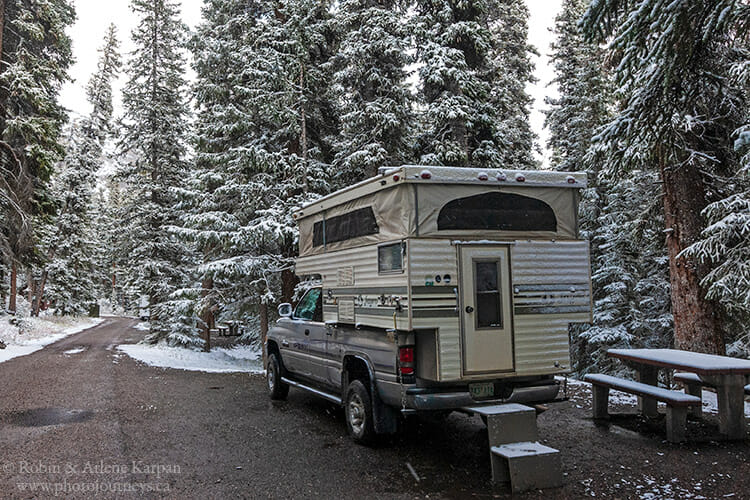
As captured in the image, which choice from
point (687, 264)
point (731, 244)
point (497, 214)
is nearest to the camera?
point (497, 214)

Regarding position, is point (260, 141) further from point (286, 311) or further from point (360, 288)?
point (360, 288)

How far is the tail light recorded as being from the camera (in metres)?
5.43

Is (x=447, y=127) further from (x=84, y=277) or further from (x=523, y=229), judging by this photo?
(x=84, y=277)

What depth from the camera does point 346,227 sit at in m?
6.89

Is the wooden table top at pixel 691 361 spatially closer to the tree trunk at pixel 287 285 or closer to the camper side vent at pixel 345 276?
the camper side vent at pixel 345 276

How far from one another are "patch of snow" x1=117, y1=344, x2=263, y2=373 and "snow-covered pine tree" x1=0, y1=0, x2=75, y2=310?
4703mm

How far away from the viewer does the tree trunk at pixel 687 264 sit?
8711 millimetres

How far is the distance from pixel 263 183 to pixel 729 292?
10.5 m

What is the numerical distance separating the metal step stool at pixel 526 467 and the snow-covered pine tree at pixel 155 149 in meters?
17.4

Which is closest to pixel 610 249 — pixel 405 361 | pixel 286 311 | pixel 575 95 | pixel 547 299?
pixel 575 95

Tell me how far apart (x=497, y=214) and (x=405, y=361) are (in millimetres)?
1879

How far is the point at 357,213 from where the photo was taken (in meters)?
6.57

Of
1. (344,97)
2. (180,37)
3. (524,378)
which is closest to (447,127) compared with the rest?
(344,97)

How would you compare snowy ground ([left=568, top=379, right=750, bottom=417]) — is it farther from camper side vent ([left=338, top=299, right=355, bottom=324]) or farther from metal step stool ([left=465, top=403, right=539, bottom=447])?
camper side vent ([left=338, top=299, right=355, bottom=324])
